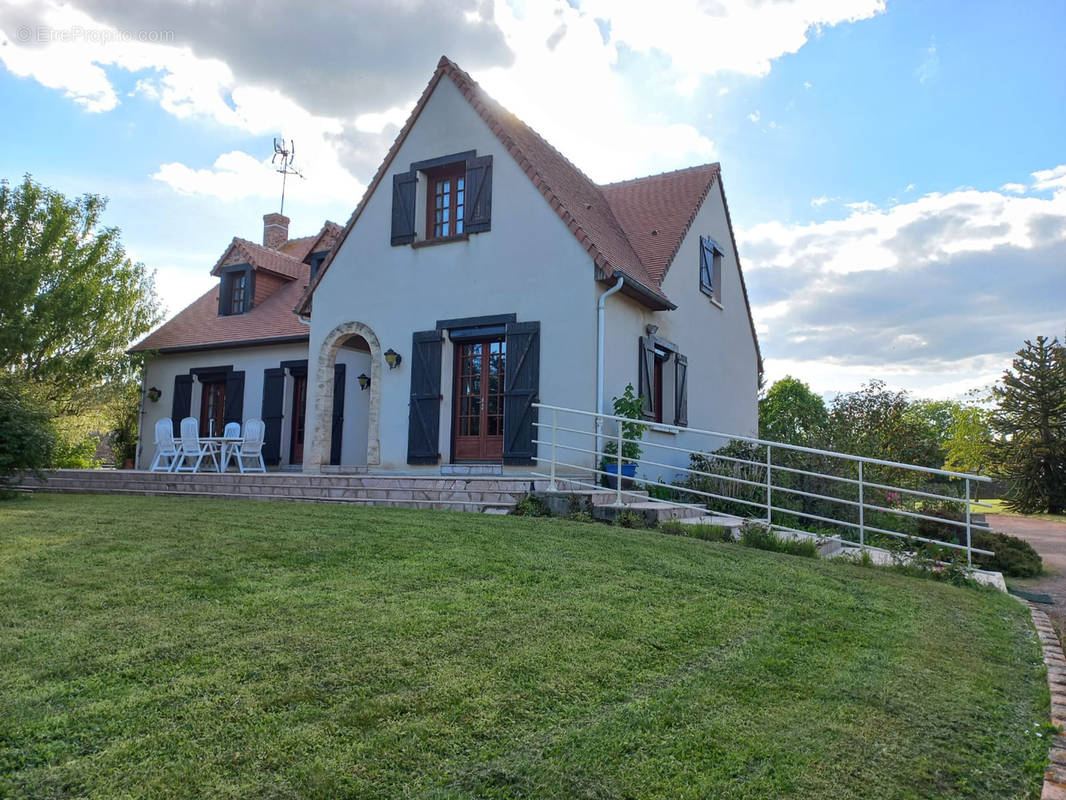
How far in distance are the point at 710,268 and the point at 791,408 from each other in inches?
528

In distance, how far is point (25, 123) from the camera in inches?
337

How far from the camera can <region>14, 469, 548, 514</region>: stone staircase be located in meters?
9.03

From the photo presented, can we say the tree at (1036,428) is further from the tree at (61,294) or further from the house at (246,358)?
the tree at (61,294)

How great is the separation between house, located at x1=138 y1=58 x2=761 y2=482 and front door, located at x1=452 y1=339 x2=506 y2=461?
0.09 ft

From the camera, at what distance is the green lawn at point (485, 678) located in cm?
240

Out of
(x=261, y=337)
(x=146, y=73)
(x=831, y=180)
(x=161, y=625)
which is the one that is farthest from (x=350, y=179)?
(x=161, y=625)

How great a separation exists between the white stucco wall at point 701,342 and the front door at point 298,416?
7.20m

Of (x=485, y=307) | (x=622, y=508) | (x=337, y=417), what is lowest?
(x=622, y=508)

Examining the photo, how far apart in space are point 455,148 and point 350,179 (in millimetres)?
4426

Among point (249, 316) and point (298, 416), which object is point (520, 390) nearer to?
point (298, 416)

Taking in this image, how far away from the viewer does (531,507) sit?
8.52 meters

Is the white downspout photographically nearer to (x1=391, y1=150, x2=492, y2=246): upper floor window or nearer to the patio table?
(x1=391, y1=150, x2=492, y2=246): upper floor window

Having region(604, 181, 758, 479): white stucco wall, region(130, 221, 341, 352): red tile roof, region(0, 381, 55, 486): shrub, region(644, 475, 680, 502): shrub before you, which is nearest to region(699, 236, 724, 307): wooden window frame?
region(604, 181, 758, 479): white stucco wall

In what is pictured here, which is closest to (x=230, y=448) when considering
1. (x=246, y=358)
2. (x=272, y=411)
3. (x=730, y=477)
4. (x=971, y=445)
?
(x=272, y=411)
